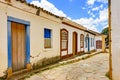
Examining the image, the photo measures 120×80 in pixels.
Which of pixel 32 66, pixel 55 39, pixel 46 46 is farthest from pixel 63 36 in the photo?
pixel 32 66

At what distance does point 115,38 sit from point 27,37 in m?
4.44

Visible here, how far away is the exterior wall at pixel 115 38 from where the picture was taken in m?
5.74

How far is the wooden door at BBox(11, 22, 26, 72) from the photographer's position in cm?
741

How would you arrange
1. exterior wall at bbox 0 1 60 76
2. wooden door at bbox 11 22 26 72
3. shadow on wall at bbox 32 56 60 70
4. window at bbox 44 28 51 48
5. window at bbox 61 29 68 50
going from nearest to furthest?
exterior wall at bbox 0 1 60 76 → wooden door at bbox 11 22 26 72 → shadow on wall at bbox 32 56 60 70 → window at bbox 44 28 51 48 → window at bbox 61 29 68 50

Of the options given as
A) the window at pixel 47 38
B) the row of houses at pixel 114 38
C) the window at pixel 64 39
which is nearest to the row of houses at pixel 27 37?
the window at pixel 47 38

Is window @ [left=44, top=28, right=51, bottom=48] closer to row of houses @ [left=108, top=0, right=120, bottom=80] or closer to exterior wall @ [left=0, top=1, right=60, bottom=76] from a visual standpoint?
exterior wall @ [left=0, top=1, right=60, bottom=76]

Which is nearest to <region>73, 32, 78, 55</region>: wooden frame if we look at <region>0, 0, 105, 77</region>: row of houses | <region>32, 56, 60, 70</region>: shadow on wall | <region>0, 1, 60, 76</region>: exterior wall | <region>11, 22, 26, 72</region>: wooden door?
<region>0, 0, 105, 77</region>: row of houses

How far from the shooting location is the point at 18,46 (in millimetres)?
7785

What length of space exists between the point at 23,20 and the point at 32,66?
2527mm

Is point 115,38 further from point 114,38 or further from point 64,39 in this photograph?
point 64,39

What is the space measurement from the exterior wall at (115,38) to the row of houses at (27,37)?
4.19 meters

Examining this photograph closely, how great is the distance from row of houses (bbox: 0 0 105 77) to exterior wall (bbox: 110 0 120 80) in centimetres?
419

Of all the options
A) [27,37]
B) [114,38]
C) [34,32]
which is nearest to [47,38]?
[34,32]

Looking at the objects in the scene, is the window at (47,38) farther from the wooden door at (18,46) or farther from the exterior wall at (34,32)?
the wooden door at (18,46)
